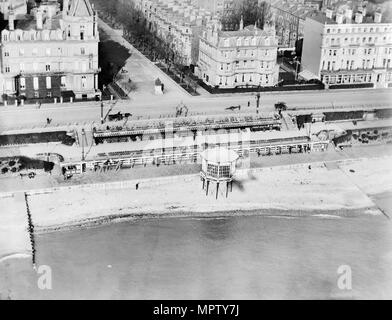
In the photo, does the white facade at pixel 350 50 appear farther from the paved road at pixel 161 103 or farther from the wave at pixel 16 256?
the wave at pixel 16 256

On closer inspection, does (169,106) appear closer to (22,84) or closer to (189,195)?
(22,84)

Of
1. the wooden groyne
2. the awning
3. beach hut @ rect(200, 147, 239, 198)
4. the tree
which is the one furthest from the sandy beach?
the tree

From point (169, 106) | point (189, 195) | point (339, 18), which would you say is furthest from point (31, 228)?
point (339, 18)

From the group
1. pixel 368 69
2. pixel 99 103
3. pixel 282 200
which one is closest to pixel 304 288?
pixel 282 200

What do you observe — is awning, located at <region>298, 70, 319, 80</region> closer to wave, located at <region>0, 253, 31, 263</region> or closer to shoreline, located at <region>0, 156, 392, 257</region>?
shoreline, located at <region>0, 156, 392, 257</region>

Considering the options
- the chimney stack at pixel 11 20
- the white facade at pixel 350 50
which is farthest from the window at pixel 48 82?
the white facade at pixel 350 50
